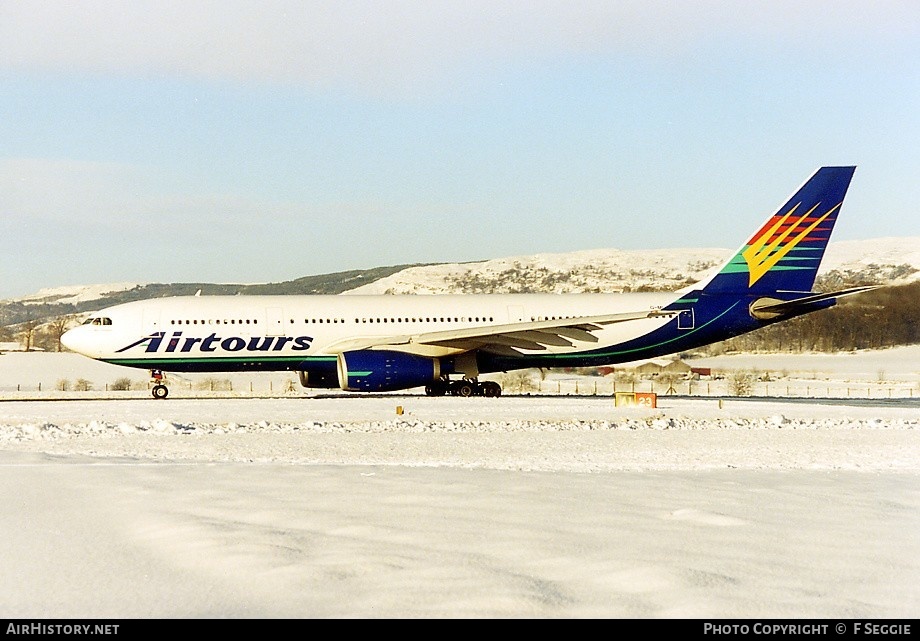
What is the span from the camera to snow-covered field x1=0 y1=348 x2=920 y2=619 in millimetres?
6070

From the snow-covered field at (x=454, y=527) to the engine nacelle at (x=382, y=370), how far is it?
10707 millimetres

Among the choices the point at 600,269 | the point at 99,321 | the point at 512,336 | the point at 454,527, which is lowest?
the point at 454,527

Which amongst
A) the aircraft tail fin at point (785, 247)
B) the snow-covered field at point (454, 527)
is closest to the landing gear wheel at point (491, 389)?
the aircraft tail fin at point (785, 247)

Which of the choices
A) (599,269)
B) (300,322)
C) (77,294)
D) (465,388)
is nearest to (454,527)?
(300,322)

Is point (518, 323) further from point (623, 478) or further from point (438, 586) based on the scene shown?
point (438, 586)

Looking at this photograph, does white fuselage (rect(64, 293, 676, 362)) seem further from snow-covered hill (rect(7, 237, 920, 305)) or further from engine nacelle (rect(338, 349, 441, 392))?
snow-covered hill (rect(7, 237, 920, 305))

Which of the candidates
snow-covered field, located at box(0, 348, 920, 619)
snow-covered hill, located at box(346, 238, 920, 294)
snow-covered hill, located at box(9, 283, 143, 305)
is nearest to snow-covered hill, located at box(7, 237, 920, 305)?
snow-covered hill, located at box(346, 238, 920, 294)

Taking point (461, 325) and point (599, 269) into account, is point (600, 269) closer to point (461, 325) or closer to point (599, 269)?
point (599, 269)

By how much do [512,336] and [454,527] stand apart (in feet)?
75.0

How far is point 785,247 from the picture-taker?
3325cm

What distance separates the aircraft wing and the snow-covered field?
12344mm

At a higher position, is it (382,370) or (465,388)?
(382,370)

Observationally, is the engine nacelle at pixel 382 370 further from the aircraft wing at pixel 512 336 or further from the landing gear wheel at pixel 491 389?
the landing gear wheel at pixel 491 389

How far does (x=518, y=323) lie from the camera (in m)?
30.9
